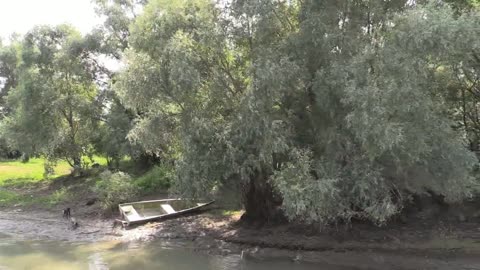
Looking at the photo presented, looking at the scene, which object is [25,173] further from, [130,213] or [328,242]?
[328,242]

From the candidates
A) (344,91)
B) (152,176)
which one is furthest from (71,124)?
(344,91)

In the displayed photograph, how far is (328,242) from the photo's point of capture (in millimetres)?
16578

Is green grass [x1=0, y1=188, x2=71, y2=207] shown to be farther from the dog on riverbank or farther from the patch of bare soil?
the patch of bare soil

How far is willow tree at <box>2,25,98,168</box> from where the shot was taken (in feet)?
101

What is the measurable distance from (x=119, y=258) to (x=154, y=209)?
24.0ft

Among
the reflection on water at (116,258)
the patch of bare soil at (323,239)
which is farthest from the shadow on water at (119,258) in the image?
the patch of bare soil at (323,239)

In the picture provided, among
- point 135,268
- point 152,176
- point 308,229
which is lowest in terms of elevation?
point 135,268

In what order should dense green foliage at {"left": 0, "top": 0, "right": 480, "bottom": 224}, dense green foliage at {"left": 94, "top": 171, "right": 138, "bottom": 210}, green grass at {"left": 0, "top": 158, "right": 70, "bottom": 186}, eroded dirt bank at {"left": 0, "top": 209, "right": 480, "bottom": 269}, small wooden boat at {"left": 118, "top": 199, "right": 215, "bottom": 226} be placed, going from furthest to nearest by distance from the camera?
green grass at {"left": 0, "top": 158, "right": 70, "bottom": 186}
dense green foliage at {"left": 94, "top": 171, "right": 138, "bottom": 210}
small wooden boat at {"left": 118, "top": 199, "right": 215, "bottom": 226}
eroded dirt bank at {"left": 0, "top": 209, "right": 480, "bottom": 269}
dense green foliage at {"left": 0, "top": 0, "right": 480, "bottom": 224}

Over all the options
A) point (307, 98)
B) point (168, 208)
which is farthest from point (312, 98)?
point (168, 208)

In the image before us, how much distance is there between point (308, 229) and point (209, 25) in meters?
8.07

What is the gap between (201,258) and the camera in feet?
54.6

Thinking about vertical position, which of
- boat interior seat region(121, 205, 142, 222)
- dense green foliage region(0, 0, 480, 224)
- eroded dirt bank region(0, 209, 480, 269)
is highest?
dense green foliage region(0, 0, 480, 224)

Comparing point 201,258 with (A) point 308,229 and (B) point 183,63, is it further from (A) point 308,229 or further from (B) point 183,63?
(B) point 183,63

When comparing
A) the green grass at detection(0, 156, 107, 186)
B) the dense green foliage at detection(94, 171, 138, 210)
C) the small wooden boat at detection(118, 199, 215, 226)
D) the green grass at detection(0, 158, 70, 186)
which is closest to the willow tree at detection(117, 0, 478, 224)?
the small wooden boat at detection(118, 199, 215, 226)
